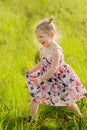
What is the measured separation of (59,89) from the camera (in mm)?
5176

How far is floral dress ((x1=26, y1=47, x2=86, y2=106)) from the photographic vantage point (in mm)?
5145

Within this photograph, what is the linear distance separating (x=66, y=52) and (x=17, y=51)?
1001mm

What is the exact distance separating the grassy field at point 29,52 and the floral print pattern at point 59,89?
0.20 m

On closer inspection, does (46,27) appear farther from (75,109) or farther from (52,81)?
(75,109)

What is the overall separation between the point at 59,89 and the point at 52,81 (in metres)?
0.12

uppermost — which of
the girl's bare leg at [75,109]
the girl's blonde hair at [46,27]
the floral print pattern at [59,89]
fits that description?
the girl's blonde hair at [46,27]

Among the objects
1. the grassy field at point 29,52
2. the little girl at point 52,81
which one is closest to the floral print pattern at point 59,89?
the little girl at point 52,81

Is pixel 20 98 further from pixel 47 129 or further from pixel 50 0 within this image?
pixel 50 0

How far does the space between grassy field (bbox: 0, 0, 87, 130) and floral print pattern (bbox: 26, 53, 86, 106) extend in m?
0.20

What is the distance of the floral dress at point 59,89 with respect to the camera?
16.9 ft

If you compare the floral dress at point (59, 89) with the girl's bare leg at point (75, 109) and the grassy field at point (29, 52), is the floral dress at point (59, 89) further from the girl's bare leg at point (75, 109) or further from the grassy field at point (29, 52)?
the grassy field at point (29, 52)

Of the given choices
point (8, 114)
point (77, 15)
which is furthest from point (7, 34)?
point (8, 114)

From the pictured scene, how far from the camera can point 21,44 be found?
862cm

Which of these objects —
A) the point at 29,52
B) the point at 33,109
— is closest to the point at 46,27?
the point at 33,109
